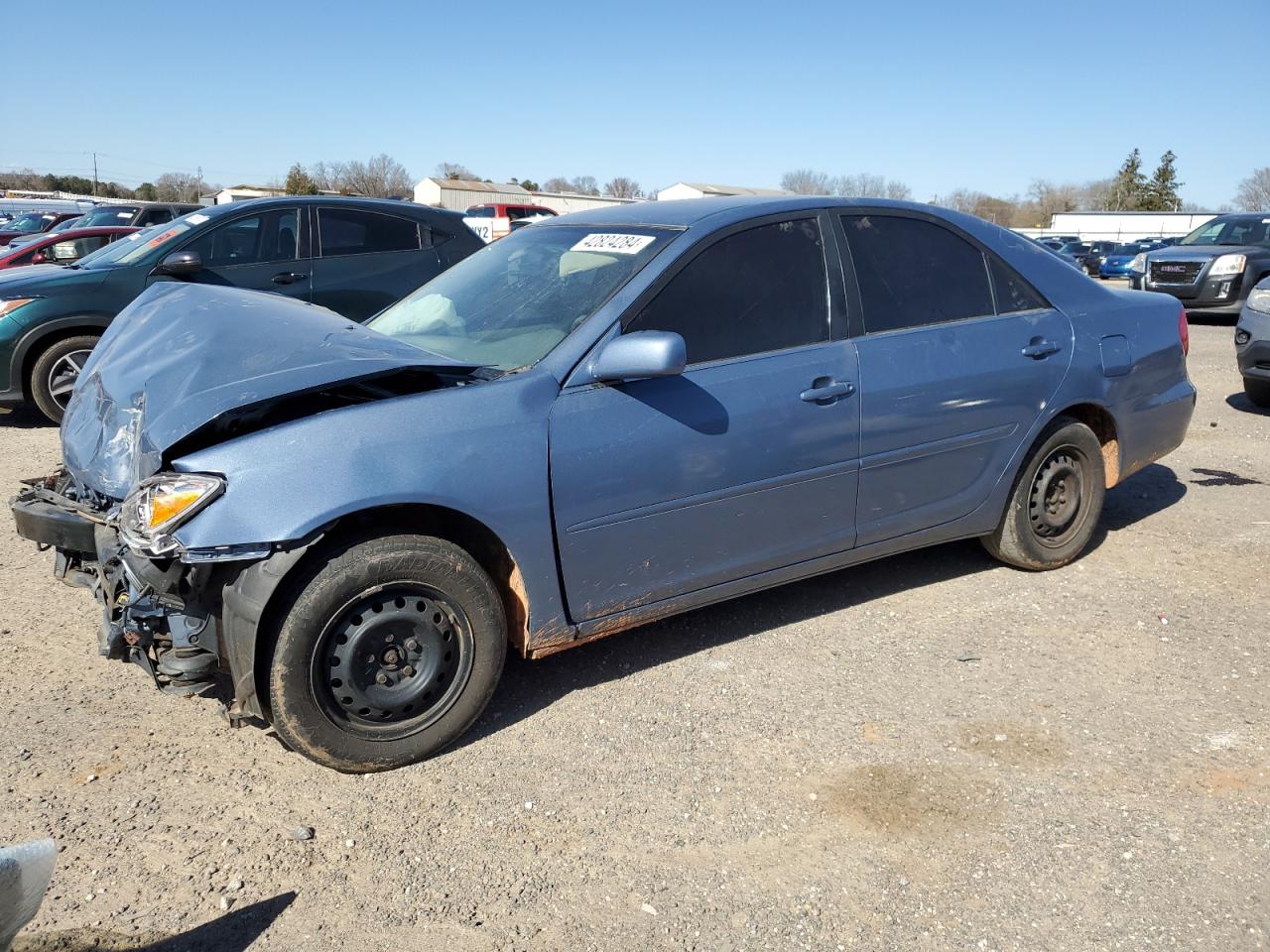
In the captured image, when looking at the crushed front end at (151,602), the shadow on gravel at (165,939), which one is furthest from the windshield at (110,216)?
the shadow on gravel at (165,939)

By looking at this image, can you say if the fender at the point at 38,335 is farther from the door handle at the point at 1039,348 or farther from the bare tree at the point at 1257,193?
the bare tree at the point at 1257,193

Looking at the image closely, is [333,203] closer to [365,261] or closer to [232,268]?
[365,261]

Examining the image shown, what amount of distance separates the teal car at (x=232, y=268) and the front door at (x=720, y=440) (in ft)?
17.0

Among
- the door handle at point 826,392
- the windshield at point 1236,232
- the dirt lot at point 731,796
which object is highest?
the windshield at point 1236,232

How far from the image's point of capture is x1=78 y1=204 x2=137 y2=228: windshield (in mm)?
17312

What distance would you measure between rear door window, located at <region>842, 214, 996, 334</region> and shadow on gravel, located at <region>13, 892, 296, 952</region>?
9.71 ft

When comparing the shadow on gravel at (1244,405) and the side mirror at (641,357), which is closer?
the side mirror at (641,357)

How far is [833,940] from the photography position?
98.7 inches

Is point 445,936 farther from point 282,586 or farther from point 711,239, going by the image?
point 711,239

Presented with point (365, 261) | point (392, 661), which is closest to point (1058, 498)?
point (392, 661)

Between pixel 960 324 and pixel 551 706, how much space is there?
2315 mm

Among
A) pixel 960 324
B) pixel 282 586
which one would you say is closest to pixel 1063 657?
pixel 960 324

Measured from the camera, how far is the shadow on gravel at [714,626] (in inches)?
148

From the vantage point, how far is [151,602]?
299 centimetres
